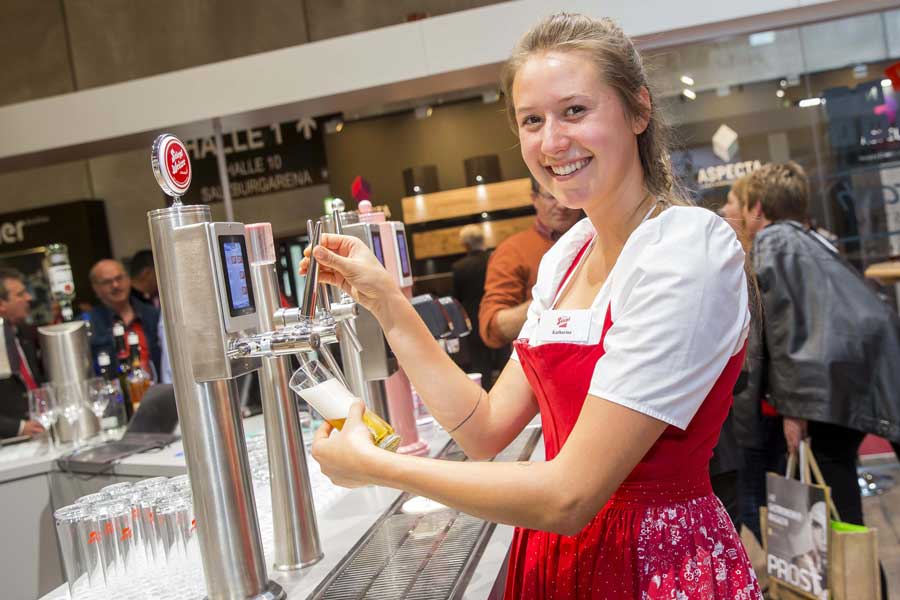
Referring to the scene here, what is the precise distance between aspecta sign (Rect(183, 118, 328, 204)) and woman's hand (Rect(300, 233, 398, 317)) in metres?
4.54

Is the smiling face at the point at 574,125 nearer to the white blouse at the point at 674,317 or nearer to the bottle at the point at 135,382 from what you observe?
the white blouse at the point at 674,317

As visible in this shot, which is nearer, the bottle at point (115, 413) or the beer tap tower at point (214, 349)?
the beer tap tower at point (214, 349)

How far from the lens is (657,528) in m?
1.24

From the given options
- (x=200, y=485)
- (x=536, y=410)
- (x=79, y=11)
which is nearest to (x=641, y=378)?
(x=536, y=410)

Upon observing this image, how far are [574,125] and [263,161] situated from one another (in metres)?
5.24

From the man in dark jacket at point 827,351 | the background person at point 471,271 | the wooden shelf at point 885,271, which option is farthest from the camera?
the background person at point 471,271

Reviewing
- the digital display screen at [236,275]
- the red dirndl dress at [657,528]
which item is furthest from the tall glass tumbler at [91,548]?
the red dirndl dress at [657,528]

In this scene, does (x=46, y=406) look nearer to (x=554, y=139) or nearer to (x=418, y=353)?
(x=418, y=353)

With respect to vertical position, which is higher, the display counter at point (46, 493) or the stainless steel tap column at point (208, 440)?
the stainless steel tap column at point (208, 440)

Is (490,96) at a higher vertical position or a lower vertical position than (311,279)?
higher

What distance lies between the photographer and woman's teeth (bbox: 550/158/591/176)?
50.2 inches

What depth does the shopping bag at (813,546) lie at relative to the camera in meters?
2.60

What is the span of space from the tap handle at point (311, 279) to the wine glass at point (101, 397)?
254 centimetres

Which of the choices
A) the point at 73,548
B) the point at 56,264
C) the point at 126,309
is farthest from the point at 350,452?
the point at 56,264
